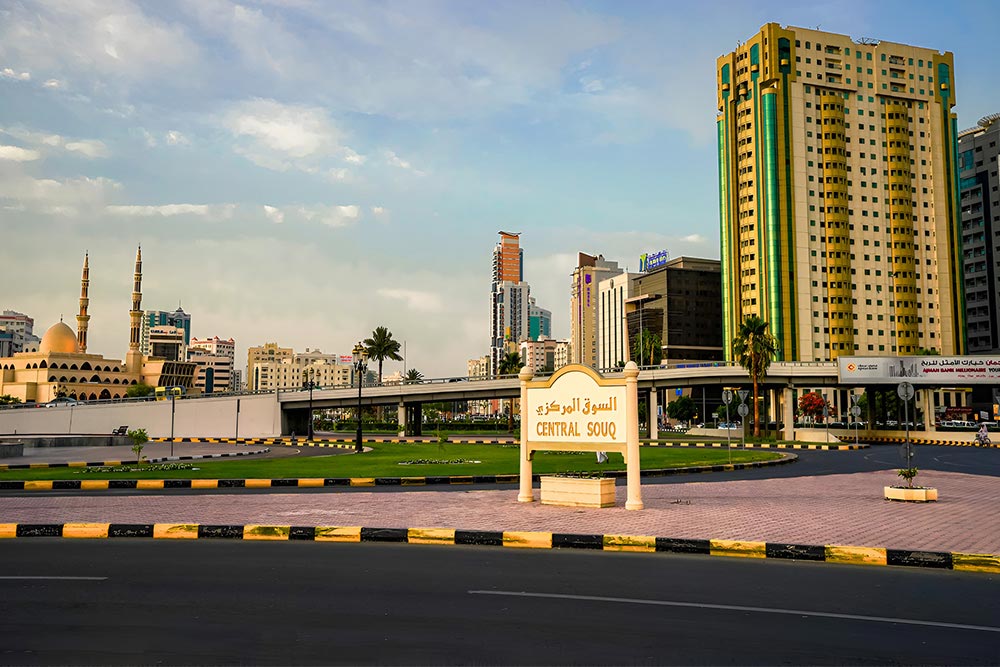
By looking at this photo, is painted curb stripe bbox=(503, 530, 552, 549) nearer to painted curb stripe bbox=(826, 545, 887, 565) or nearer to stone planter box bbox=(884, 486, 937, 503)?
painted curb stripe bbox=(826, 545, 887, 565)

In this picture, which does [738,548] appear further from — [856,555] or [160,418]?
[160,418]

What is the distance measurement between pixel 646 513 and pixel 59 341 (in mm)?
164753

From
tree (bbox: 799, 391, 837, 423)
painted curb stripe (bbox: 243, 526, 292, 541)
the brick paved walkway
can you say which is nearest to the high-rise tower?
tree (bbox: 799, 391, 837, 423)

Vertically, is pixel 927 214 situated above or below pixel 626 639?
above

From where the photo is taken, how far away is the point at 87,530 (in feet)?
43.1

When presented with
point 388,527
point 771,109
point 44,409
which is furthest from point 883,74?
point 388,527

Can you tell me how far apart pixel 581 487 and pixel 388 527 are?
4.80m

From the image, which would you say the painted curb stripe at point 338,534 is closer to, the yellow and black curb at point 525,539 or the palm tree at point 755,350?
the yellow and black curb at point 525,539

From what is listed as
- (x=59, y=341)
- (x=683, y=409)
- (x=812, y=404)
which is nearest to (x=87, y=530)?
(x=812, y=404)

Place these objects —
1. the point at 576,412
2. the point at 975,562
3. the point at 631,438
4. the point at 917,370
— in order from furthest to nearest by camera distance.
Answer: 1. the point at 917,370
2. the point at 576,412
3. the point at 631,438
4. the point at 975,562

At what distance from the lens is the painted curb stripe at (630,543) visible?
460 inches

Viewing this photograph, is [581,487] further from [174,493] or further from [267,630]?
[174,493]

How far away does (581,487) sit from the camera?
52.6ft

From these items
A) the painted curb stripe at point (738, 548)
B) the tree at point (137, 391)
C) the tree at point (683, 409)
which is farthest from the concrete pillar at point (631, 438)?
the tree at point (137, 391)
